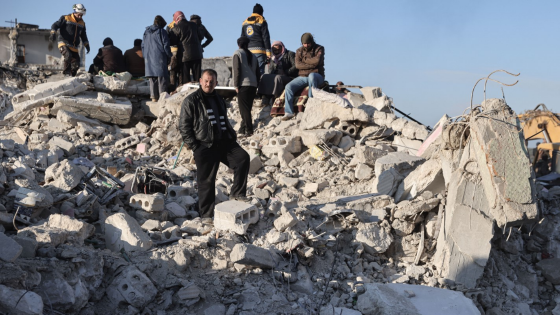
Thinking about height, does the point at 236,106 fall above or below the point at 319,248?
above

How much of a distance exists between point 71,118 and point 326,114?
512 centimetres

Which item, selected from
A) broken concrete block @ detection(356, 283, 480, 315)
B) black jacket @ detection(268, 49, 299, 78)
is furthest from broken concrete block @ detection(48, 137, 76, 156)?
broken concrete block @ detection(356, 283, 480, 315)

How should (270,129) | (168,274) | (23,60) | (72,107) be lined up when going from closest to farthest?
(168,274) < (270,129) < (72,107) < (23,60)

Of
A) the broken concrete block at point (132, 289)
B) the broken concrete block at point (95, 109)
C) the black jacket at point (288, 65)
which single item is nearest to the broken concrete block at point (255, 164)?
the black jacket at point (288, 65)

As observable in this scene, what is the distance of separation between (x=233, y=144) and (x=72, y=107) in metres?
6.16

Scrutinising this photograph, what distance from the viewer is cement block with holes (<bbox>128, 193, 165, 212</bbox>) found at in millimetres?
6285

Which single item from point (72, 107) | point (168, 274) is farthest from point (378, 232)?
point (72, 107)

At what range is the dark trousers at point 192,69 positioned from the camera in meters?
11.4

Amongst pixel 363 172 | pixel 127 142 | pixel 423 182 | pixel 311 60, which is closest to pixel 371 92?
pixel 311 60

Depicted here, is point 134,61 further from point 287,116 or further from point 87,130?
point 287,116

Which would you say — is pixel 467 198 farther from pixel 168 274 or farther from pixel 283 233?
pixel 168 274

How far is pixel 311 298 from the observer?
4.80 meters

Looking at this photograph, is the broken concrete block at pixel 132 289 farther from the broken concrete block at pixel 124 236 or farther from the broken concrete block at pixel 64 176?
the broken concrete block at pixel 64 176

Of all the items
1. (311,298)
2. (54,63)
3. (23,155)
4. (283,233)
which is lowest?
(311,298)
